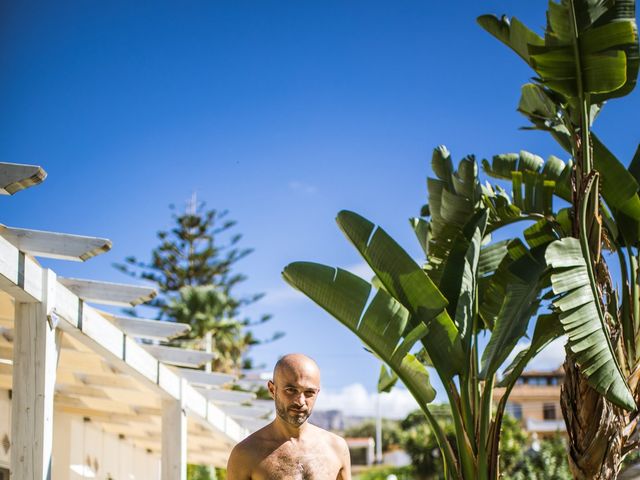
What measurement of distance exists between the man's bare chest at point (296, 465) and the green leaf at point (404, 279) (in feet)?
10.1

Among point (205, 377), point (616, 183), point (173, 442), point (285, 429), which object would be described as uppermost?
point (616, 183)

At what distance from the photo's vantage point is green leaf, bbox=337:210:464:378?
247 inches

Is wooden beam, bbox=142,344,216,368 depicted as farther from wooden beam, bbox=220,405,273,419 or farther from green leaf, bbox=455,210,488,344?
wooden beam, bbox=220,405,273,419

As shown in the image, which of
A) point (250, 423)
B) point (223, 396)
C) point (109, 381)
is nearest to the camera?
point (109, 381)

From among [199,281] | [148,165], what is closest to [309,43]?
[148,165]

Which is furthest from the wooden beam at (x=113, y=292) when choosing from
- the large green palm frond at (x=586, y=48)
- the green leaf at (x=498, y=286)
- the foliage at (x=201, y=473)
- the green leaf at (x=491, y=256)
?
the foliage at (x=201, y=473)

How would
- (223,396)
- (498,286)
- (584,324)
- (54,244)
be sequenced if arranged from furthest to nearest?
1. (223,396)
2. (498,286)
3. (584,324)
4. (54,244)

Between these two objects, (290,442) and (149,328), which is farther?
(149,328)

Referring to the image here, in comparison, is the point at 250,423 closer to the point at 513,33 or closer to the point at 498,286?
the point at 498,286

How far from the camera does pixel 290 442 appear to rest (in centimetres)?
322

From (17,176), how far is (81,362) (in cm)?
386

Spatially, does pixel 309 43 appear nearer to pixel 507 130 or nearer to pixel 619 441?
pixel 507 130

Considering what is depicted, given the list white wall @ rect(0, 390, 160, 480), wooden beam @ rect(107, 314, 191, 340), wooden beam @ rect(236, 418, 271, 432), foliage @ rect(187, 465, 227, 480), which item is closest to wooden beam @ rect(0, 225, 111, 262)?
wooden beam @ rect(107, 314, 191, 340)

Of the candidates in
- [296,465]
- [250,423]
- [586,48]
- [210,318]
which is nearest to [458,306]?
[586,48]
